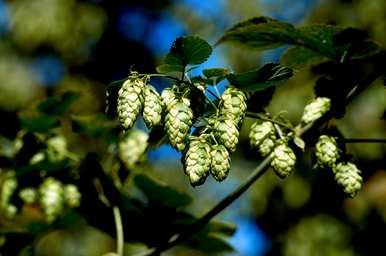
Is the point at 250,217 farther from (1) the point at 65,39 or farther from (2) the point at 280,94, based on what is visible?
(1) the point at 65,39

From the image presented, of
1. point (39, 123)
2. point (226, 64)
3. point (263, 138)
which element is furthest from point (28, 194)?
point (226, 64)

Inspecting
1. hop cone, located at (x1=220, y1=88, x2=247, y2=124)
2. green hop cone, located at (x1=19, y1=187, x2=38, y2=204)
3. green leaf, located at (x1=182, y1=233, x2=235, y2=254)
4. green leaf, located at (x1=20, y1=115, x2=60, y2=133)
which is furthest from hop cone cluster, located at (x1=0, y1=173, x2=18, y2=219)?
hop cone, located at (x1=220, y1=88, x2=247, y2=124)

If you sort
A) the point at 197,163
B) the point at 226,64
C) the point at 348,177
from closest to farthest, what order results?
the point at 197,163
the point at 348,177
the point at 226,64

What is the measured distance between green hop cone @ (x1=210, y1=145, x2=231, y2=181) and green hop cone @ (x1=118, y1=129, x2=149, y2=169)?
78 centimetres

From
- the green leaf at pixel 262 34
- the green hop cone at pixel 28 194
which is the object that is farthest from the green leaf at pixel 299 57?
the green hop cone at pixel 28 194

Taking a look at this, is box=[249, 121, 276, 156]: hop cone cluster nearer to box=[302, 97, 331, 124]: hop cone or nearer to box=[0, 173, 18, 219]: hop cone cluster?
box=[302, 97, 331, 124]: hop cone

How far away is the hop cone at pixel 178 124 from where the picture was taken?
3.24ft

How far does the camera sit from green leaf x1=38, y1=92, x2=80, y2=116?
184 centimetres

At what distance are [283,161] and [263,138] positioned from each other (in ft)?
0.35

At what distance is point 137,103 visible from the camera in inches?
38.9

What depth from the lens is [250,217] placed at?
6.38 m

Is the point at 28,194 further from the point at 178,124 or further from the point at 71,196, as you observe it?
the point at 178,124

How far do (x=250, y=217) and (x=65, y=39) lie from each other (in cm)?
313

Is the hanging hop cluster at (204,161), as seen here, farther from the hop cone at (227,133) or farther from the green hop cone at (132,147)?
the green hop cone at (132,147)
